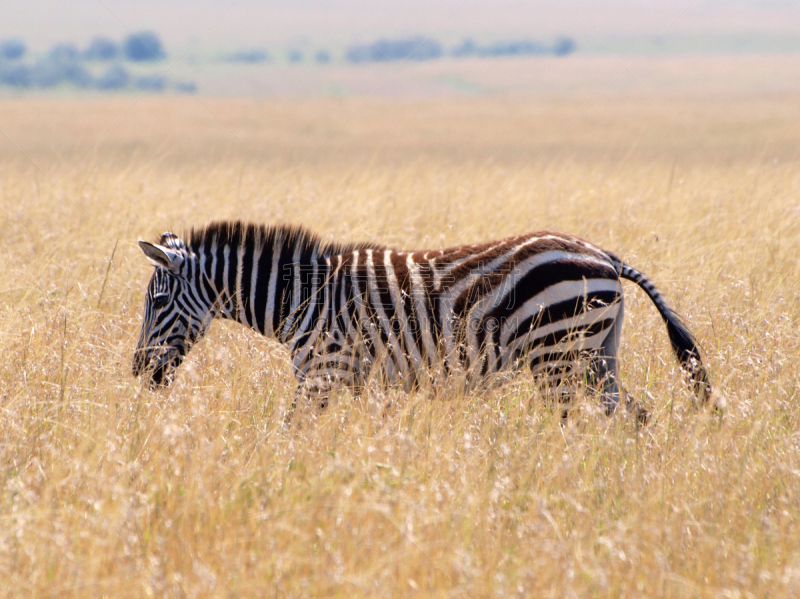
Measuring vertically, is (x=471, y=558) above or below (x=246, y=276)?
below

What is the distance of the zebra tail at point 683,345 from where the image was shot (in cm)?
405

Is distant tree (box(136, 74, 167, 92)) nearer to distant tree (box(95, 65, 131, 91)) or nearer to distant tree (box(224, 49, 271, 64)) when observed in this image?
distant tree (box(95, 65, 131, 91))

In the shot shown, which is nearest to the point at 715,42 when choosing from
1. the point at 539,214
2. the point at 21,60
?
the point at 21,60

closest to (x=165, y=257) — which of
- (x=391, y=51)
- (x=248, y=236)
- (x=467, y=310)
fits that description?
(x=248, y=236)

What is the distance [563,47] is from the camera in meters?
178

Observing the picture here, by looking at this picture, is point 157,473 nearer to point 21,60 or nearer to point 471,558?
point 471,558

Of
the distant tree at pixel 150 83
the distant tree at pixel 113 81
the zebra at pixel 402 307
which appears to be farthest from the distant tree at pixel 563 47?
the zebra at pixel 402 307

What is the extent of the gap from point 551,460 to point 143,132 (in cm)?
3369

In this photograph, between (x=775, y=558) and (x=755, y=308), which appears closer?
(x=775, y=558)

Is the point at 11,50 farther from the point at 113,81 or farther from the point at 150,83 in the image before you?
the point at 113,81

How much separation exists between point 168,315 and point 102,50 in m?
194

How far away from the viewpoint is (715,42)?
7141 inches

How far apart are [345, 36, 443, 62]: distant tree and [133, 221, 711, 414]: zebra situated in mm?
149427

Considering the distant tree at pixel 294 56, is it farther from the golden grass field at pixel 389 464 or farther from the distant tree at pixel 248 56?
the golden grass field at pixel 389 464
